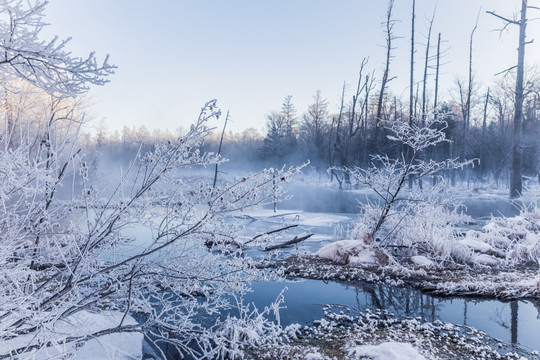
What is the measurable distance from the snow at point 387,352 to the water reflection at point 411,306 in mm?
1091

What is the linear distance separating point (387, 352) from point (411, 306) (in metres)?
1.95

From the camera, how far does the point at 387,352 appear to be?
10.5 feet

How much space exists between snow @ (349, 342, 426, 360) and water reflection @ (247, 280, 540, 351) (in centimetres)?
109

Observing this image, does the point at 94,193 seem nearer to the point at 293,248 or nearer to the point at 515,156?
the point at 293,248

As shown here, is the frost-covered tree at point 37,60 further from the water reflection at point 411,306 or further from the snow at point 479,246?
the snow at point 479,246

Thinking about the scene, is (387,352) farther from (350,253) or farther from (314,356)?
(350,253)

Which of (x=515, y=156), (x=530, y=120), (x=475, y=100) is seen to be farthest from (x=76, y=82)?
(x=530, y=120)

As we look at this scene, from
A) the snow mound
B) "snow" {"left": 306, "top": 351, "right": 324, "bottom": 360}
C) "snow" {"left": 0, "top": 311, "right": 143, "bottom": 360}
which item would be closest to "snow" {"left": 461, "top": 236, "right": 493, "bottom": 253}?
the snow mound

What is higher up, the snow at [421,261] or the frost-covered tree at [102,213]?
the frost-covered tree at [102,213]

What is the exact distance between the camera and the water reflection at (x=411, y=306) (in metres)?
4.20

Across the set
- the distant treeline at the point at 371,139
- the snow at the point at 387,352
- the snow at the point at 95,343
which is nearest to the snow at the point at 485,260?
the snow at the point at 387,352

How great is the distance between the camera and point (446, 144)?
104 feet

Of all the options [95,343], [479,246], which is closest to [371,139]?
[479,246]

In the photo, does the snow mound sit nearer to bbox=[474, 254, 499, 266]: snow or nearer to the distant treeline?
bbox=[474, 254, 499, 266]: snow
